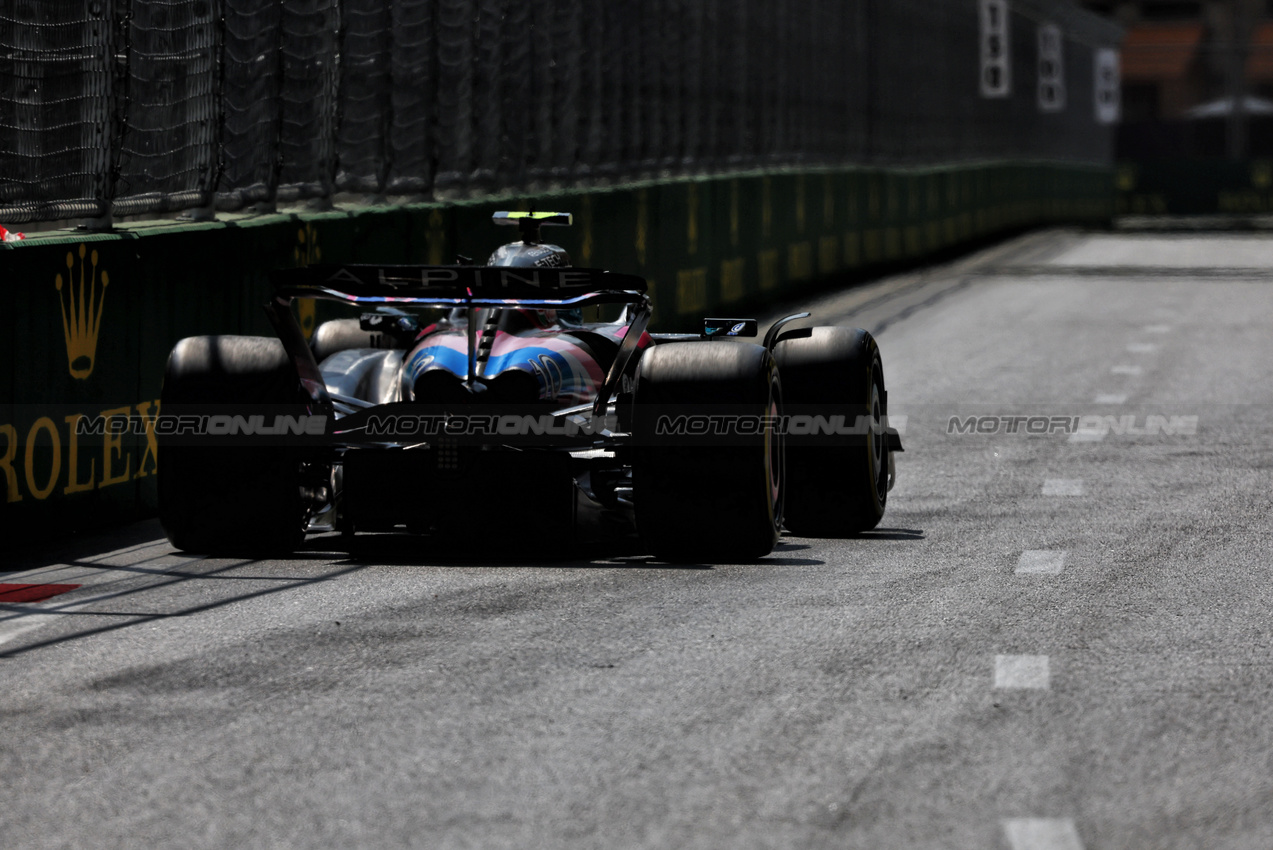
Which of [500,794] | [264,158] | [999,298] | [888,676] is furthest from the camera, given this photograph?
[999,298]

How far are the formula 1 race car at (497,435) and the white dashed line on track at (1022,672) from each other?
1.67 m

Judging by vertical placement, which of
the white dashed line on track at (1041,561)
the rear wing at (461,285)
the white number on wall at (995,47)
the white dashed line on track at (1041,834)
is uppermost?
the white number on wall at (995,47)

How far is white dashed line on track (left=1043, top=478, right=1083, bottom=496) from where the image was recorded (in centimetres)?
972

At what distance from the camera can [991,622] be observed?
660cm

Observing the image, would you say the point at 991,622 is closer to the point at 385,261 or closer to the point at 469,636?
the point at 469,636

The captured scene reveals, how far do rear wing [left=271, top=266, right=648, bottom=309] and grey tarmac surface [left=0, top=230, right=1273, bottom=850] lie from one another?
1001 millimetres

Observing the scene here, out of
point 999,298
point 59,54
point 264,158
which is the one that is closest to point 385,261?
point 264,158

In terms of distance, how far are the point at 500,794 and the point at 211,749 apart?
2.77 feet

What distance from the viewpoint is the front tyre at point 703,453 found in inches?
293

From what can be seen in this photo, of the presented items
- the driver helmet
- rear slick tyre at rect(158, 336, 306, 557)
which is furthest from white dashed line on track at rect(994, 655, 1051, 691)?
A: the driver helmet

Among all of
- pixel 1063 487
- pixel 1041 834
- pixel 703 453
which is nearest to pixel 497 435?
pixel 703 453

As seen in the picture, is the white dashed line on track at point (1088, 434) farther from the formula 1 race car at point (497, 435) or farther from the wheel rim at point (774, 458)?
the wheel rim at point (774, 458)

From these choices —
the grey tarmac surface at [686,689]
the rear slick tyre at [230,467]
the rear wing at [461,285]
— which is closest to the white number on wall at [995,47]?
the grey tarmac surface at [686,689]

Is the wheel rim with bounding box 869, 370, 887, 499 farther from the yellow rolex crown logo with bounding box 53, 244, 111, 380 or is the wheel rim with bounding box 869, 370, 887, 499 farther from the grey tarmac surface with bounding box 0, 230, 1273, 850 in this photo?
the yellow rolex crown logo with bounding box 53, 244, 111, 380
